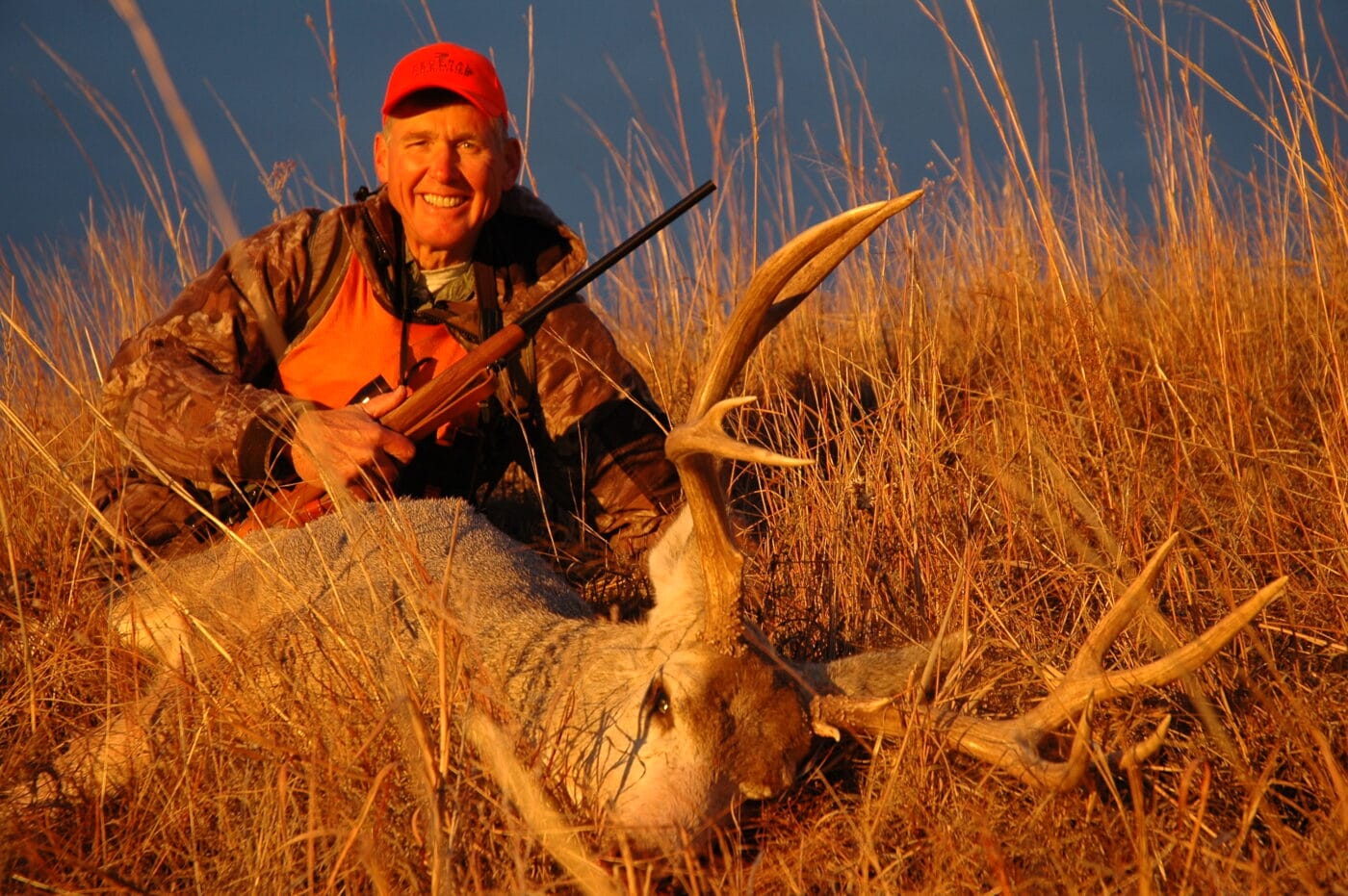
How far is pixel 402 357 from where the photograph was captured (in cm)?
471

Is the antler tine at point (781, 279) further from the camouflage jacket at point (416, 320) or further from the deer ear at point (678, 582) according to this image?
the camouflage jacket at point (416, 320)

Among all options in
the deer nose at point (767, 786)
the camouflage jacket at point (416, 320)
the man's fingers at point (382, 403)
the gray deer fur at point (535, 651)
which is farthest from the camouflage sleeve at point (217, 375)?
the deer nose at point (767, 786)

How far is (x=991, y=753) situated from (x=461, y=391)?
101 inches

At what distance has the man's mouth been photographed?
4.76 m

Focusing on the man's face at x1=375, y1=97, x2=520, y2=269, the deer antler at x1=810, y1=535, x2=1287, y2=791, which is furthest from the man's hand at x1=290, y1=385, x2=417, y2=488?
the deer antler at x1=810, y1=535, x2=1287, y2=791

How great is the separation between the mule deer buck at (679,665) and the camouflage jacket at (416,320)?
2.73 ft

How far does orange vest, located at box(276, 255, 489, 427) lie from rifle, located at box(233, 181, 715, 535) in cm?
24

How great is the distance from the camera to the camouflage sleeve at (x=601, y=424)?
505cm

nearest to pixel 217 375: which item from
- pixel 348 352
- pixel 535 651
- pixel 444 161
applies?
pixel 348 352

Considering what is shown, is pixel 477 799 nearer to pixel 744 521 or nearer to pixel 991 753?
pixel 991 753

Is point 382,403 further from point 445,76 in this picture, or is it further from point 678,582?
point 678,582

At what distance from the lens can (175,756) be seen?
2916 millimetres

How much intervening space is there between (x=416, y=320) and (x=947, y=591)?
7.84 feet

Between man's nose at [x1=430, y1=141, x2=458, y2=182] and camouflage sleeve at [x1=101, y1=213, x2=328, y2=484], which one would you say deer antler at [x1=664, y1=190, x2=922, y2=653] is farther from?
man's nose at [x1=430, y1=141, x2=458, y2=182]
